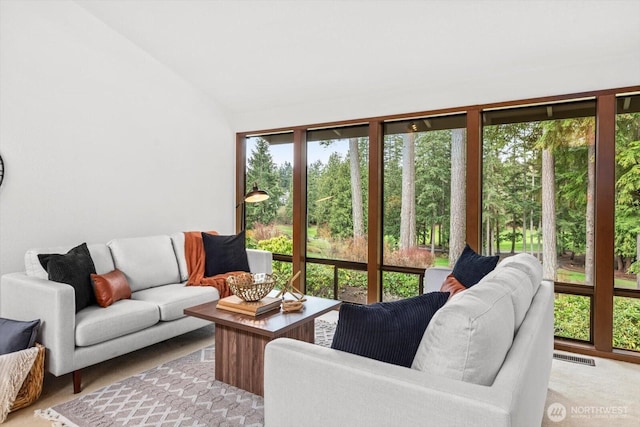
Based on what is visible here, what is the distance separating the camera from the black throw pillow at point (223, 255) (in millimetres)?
4004

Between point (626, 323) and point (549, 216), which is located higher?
point (549, 216)

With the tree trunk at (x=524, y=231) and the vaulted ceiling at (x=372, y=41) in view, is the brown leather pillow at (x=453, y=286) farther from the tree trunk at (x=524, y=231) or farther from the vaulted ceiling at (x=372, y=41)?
the vaulted ceiling at (x=372, y=41)

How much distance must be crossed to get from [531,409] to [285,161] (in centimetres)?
399

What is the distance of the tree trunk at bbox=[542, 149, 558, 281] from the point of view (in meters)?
3.47

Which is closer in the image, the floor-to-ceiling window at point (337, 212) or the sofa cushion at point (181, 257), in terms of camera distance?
the sofa cushion at point (181, 257)

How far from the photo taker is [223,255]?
13.3 feet

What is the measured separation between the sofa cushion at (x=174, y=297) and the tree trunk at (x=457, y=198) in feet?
7.50

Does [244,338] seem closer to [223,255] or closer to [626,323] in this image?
[223,255]

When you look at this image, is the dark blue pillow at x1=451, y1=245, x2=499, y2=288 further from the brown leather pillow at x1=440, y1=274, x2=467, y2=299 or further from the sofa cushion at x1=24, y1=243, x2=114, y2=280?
the sofa cushion at x1=24, y1=243, x2=114, y2=280

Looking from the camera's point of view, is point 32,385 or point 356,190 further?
point 356,190

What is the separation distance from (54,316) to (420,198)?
10.5 feet

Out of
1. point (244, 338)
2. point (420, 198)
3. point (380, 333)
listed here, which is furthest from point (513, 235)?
point (380, 333)

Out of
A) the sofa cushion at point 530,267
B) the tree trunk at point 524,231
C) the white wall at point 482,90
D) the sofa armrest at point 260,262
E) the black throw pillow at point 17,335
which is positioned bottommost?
the black throw pillow at point 17,335

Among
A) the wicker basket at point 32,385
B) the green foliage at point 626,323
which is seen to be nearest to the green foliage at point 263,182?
the wicker basket at point 32,385
